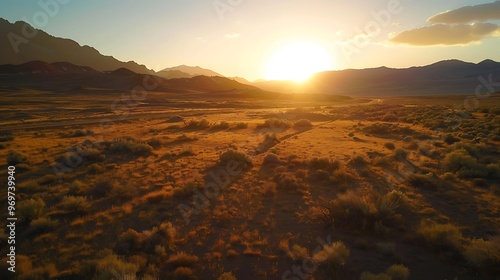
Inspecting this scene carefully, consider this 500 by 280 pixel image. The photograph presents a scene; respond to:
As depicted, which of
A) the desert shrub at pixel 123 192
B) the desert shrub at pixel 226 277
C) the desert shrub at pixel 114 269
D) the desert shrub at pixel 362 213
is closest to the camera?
the desert shrub at pixel 114 269

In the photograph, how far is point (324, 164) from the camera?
18625 mm

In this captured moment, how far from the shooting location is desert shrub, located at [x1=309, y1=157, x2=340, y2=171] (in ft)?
60.1

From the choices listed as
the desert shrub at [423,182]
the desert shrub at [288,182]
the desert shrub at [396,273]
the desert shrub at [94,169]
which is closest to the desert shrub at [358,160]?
the desert shrub at [423,182]

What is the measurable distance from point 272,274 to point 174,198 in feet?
23.0

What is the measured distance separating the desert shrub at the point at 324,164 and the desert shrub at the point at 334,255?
31.8 ft

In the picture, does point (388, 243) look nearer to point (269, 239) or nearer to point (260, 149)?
point (269, 239)

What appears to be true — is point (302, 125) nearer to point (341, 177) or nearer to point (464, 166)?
point (464, 166)

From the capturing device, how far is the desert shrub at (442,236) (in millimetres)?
8906

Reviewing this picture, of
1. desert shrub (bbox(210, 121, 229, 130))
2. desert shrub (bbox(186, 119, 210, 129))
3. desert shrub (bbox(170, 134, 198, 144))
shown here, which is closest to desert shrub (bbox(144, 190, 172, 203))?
desert shrub (bbox(170, 134, 198, 144))

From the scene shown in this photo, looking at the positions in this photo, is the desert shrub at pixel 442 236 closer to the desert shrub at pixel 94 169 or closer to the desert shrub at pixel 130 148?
the desert shrub at pixel 94 169

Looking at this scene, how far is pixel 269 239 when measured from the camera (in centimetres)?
1012

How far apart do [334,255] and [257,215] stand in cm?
418

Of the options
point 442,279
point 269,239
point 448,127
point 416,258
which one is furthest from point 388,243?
point 448,127

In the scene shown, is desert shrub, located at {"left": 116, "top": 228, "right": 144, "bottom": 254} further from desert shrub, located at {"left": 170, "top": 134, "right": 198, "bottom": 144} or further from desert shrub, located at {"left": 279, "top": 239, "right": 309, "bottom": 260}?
desert shrub, located at {"left": 170, "top": 134, "right": 198, "bottom": 144}
